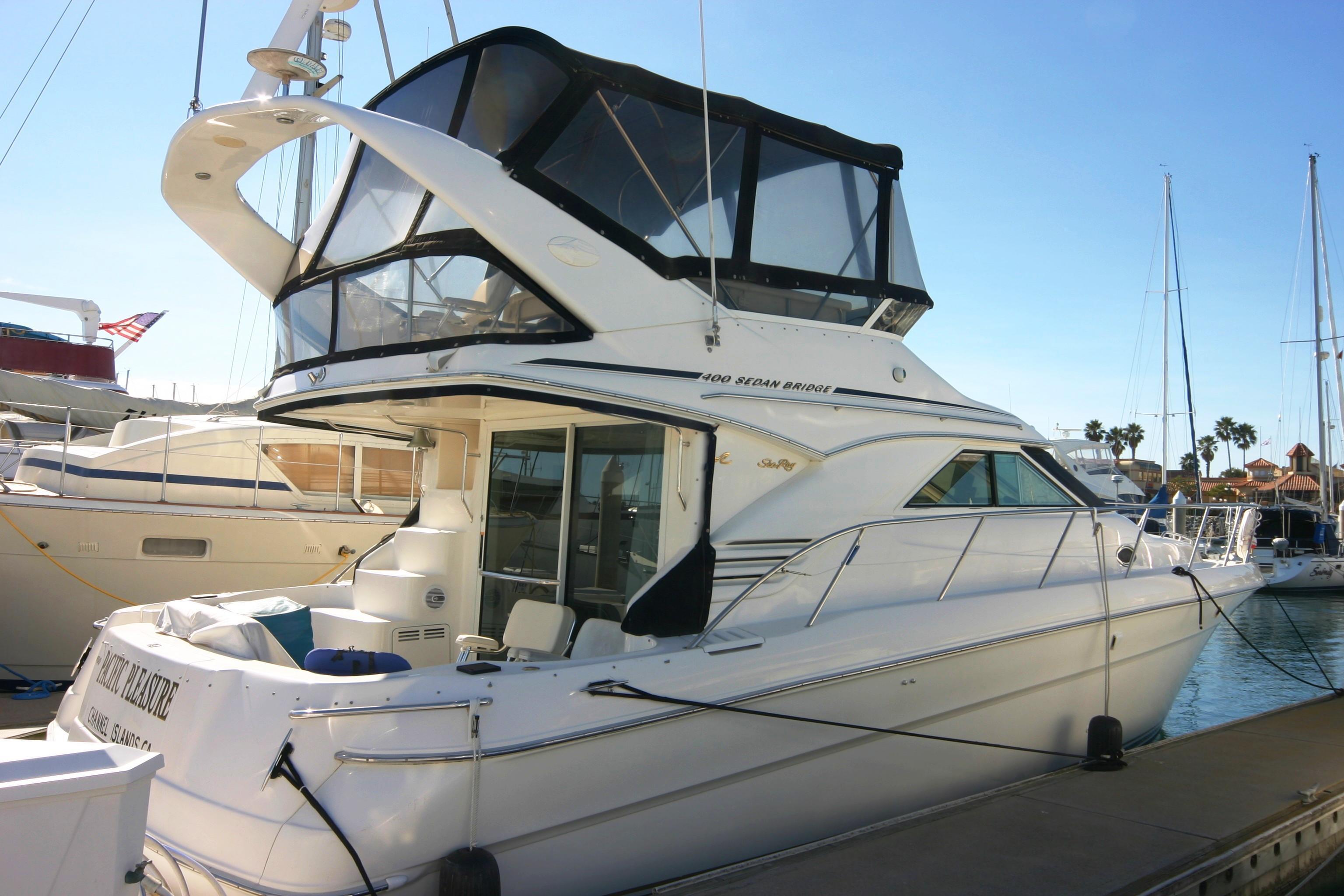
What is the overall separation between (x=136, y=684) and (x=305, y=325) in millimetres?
1955

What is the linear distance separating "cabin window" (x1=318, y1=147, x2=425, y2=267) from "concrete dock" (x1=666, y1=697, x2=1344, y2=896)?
Result: 10.6ft

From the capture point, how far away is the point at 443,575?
5.20 m

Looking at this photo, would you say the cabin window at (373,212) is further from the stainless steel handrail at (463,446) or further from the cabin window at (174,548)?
the cabin window at (174,548)

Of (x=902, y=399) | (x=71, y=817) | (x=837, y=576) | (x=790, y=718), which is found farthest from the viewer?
(x=902, y=399)

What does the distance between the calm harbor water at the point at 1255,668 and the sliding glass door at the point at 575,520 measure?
14.6 ft

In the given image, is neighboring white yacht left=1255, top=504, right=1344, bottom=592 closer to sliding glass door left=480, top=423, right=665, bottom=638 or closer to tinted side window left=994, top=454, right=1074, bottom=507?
tinted side window left=994, top=454, right=1074, bottom=507

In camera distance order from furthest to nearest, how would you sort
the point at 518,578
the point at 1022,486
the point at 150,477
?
the point at 150,477 < the point at 1022,486 < the point at 518,578

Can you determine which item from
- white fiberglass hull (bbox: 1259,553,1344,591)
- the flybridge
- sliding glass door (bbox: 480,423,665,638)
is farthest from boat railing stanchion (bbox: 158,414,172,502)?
white fiberglass hull (bbox: 1259,553,1344,591)

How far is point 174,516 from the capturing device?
9586 millimetres

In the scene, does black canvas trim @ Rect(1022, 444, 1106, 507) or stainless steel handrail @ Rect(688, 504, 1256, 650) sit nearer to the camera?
stainless steel handrail @ Rect(688, 504, 1256, 650)

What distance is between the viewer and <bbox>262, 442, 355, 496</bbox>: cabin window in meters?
10.9

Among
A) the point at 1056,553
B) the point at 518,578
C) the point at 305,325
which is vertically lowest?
the point at 518,578

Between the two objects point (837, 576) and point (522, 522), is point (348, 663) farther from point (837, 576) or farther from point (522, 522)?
point (837, 576)

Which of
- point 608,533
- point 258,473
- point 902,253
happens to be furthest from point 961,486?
point 258,473
